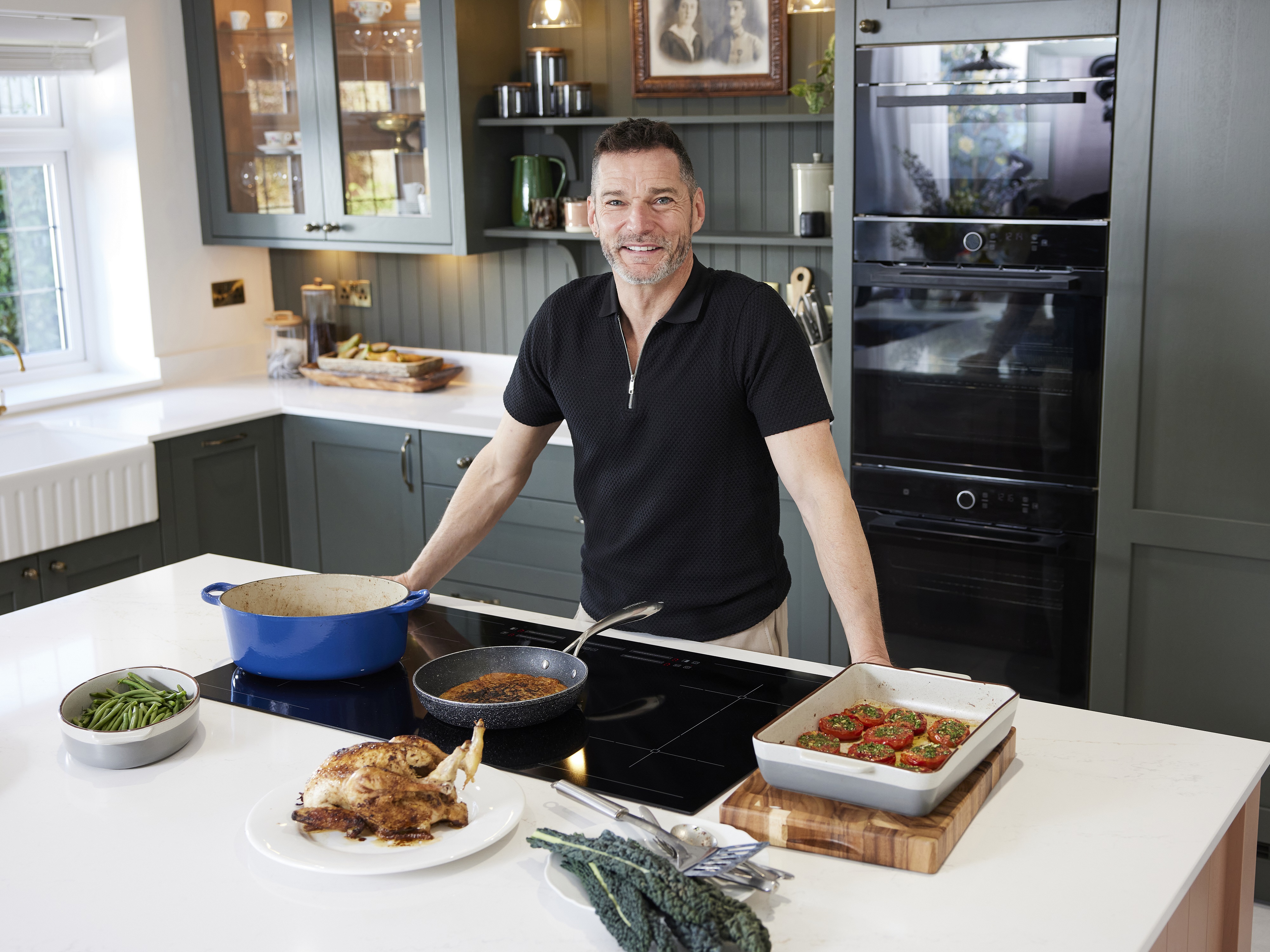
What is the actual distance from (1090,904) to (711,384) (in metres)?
1.00

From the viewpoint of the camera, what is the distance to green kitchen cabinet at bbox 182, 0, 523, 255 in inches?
143

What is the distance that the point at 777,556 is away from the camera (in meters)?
2.03

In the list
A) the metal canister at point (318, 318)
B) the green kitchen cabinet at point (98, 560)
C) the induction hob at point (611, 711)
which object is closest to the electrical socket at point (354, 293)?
the metal canister at point (318, 318)

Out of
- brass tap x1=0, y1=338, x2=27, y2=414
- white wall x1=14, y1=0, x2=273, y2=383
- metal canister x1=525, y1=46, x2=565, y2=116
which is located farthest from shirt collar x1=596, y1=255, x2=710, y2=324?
white wall x1=14, y1=0, x2=273, y2=383

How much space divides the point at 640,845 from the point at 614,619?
1.72 feet

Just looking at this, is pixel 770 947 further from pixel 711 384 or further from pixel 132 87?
pixel 132 87

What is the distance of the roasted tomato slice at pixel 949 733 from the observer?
1.28 m

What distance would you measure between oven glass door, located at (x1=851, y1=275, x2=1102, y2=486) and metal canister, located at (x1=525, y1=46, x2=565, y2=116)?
1265mm

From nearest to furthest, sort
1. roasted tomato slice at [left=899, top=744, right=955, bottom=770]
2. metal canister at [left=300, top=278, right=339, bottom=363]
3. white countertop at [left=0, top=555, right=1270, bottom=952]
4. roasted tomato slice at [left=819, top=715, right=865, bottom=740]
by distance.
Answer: white countertop at [left=0, top=555, right=1270, bottom=952]
roasted tomato slice at [left=899, top=744, right=955, bottom=770]
roasted tomato slice at [left=819, top=715, right=865, bottom=740]
metal canister at [left=300, top=278, right=339, bottom=363]

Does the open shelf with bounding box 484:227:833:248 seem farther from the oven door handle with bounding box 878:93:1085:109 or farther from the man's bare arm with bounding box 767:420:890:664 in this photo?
the man's bare arm with bounding box 767:420:890:664

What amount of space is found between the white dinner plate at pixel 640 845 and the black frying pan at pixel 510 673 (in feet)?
0.78

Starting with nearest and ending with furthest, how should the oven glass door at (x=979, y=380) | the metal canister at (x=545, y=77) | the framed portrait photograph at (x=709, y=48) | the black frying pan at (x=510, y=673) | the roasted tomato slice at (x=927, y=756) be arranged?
the roasted tomato slice at (x=927, y=756), the black frying pan at (x=510, y=673), the oven glass door at (x=979, y=380), the framed portrait photograph at (x=709, y=48), the metal canister at (x=545, y=77)

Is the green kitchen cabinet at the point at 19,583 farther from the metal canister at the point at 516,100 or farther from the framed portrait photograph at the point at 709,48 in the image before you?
the framed portrait photograph at the point at 709,48

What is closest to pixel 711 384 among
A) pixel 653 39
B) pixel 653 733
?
pixel 653 733
